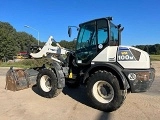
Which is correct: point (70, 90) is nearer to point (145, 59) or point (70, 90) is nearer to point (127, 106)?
point (127, 106)

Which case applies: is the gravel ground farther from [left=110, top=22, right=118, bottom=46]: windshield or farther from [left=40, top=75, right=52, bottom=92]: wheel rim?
[left=110, top=22, right=118, bottom=46]: windshield

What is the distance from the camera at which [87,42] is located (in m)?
8.45

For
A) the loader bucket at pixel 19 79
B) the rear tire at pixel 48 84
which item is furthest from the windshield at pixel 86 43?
the loader bucket at pixel 19 79

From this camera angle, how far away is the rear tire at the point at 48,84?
8664 mm

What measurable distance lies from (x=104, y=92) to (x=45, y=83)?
8.93ft

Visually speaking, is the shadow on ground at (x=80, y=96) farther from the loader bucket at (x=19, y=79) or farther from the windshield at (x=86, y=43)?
the windshield at (x=86, y=43)

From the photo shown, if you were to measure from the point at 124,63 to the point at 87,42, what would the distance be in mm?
1716

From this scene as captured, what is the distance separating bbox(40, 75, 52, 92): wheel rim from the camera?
9.13 metres

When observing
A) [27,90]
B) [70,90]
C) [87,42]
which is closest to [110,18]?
[87,42]

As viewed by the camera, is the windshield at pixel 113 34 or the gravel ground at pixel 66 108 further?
the windshield at pixel 113 34

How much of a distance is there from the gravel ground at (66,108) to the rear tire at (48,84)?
0.71 ft

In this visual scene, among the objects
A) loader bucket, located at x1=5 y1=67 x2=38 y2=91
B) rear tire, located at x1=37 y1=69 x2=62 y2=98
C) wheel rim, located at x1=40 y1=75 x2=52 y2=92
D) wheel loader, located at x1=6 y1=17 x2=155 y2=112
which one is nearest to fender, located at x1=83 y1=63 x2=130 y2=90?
wheel loader, located at x1=6 y1=17 x2=155 y2=112

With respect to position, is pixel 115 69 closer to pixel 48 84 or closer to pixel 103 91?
pixel 103 91

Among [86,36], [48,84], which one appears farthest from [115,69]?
[48,84]
